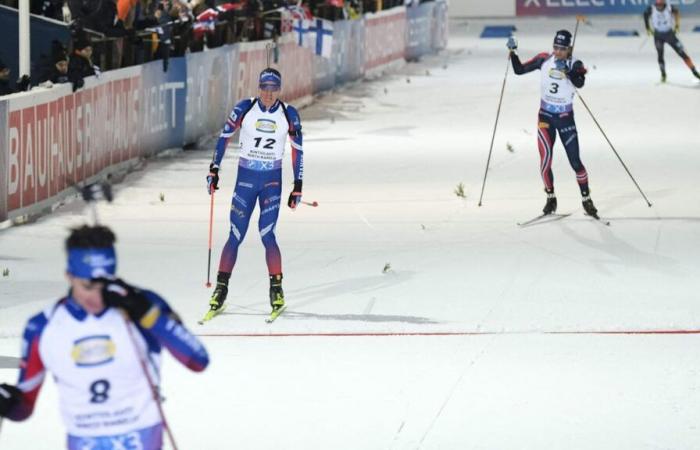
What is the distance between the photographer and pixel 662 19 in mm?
37750

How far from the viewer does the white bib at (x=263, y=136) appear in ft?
44.7

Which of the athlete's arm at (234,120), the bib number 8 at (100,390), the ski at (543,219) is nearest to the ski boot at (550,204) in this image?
the ski at (543,219)

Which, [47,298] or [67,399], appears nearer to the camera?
[67,399]

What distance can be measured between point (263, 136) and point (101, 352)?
281 inches

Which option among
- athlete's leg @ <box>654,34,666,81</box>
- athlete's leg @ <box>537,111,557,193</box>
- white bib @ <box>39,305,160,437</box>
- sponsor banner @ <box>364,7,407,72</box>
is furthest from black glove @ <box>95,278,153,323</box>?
sponsor banner @ <box>364,7,407,72</box>

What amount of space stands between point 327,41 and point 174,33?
28.3 ft

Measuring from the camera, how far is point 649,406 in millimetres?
10883

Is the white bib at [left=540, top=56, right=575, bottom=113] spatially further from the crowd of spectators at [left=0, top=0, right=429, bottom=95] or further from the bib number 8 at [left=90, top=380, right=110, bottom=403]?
the bib number 8 at [left=90, top=380, right=110, bottom=403]

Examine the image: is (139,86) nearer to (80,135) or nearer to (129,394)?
(80,135)

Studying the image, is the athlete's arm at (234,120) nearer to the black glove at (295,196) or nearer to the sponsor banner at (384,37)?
the black glove at (295,196)

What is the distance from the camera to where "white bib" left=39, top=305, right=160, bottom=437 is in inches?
259

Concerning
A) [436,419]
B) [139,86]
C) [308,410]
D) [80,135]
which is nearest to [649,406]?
[436,419]

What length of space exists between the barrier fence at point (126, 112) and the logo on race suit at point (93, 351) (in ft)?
38.3

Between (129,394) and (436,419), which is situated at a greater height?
(129,394)
